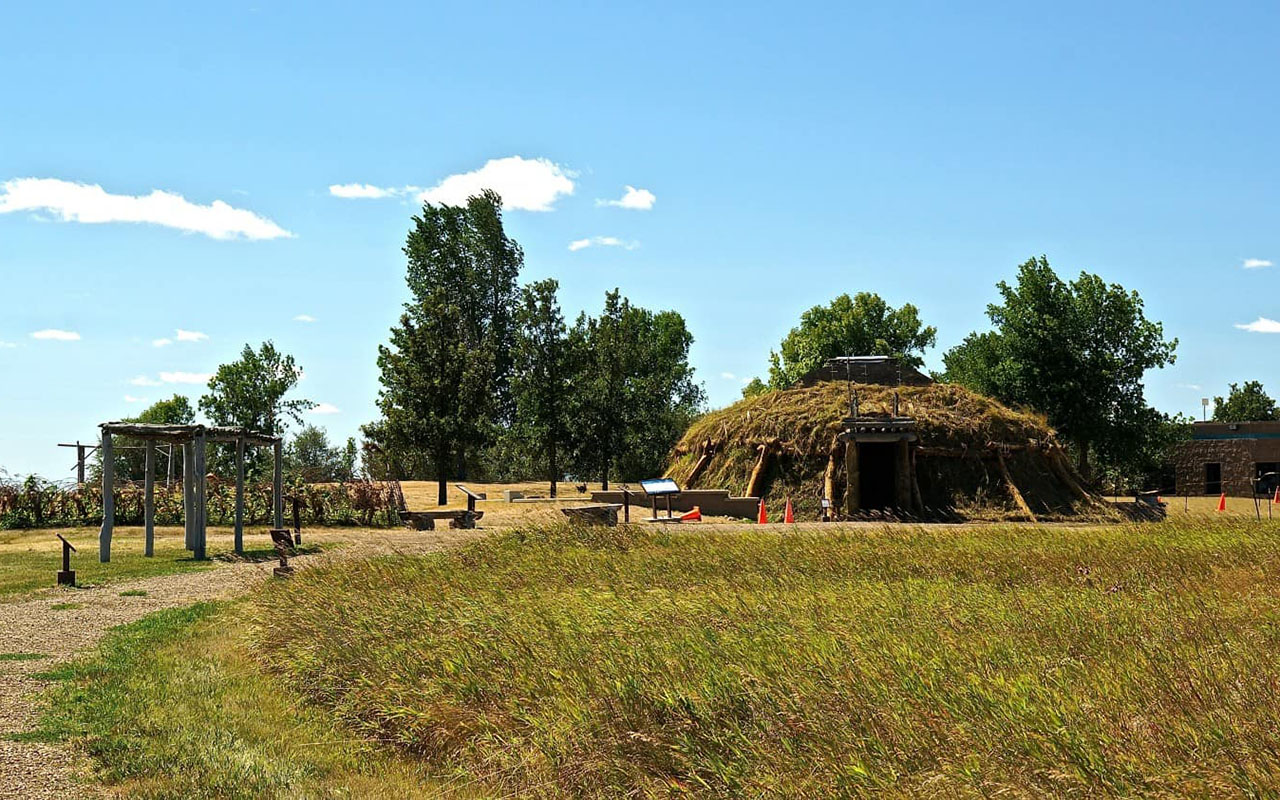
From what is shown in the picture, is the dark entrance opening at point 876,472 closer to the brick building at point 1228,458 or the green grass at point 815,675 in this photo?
the green grass at point 815,675

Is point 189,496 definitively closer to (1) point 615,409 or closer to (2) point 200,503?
(2) point 200,503

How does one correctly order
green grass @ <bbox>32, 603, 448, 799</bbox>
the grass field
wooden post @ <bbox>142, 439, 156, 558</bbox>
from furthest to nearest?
wooden post @ <bbox>142, 439, 156, 558</bbox> → the grass field → green grass @ <bbox>32, 603, 448, 799</bbox>

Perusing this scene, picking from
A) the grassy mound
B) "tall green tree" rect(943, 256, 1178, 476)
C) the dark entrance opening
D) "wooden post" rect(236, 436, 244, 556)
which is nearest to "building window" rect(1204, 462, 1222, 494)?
"tall green tree" rect(943, 256, 1178, 476)

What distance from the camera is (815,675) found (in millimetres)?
7008

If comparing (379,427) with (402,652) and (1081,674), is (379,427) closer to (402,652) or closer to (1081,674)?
(402,652)

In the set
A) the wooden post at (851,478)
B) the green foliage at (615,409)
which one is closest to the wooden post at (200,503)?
the wooden post at (851,478)

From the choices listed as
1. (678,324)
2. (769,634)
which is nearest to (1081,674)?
(769,634)

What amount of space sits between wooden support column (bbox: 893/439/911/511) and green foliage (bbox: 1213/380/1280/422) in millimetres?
68253

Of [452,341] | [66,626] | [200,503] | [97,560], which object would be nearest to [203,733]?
[66,626]

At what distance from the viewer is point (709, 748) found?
648cm

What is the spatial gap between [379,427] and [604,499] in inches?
545

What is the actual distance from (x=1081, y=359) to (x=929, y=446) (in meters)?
16.7

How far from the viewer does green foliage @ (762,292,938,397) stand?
2714 inches

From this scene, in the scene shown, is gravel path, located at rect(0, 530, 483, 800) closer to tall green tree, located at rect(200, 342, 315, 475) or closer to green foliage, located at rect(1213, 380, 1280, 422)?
tall green tree, located at rect(200, 342, 315, 475)
